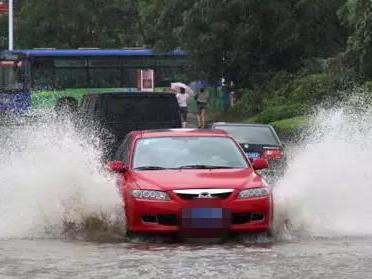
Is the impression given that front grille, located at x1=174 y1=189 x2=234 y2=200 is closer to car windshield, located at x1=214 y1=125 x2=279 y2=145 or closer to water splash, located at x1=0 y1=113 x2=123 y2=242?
water splash, located at x1=0 y1=113 x2=123 y2=242

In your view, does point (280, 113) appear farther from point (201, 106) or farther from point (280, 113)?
point (201, 106)

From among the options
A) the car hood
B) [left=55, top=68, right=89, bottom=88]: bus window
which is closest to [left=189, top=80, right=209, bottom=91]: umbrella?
[left=55, top=68, right=89, bottom=88]: bus window

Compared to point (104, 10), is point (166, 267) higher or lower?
lower

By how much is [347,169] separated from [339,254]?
5.15 metres

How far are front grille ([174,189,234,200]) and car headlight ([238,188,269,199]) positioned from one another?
7.6 inches

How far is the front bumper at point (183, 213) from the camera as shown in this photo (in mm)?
11164

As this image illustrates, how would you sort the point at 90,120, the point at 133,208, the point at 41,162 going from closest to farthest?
1. the point at 133,208
2. the point at 41,162
3. the point at 90,120

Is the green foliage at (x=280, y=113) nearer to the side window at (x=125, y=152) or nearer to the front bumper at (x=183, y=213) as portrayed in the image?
the side window at (x=125, y=152)

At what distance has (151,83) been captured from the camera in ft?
117

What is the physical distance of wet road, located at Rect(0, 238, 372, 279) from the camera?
30.5 ft

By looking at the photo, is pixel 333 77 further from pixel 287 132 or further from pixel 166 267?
pixel 166 267

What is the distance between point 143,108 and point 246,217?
8.56 metres

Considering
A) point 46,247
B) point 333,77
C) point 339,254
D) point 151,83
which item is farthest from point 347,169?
point 151,83

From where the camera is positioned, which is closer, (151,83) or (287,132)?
(287,132)
